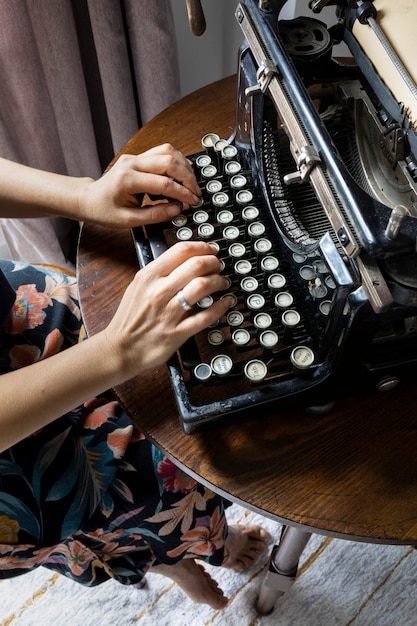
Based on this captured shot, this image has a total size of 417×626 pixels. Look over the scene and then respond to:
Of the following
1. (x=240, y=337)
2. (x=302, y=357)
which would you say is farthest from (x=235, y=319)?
(x=302, y=357)

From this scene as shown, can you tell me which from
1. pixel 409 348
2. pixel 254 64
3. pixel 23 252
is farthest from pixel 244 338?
pixel 23 252

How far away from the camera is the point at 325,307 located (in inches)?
36.9

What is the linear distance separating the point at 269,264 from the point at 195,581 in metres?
0.84

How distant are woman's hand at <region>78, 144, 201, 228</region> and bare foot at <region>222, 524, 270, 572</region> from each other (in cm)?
87

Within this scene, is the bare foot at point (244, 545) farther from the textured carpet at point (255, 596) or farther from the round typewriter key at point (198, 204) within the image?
the round typewriter key at point (198, 204)

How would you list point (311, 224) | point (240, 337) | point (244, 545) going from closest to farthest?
point (240, 337)
point (311, 224)
point (244, 545)

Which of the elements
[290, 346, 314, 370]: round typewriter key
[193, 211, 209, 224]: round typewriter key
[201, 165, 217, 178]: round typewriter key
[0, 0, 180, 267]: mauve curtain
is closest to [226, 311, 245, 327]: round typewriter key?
→ [290, 346, 314, 370]: round typewriter key

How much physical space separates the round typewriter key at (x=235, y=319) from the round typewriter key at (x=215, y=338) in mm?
30

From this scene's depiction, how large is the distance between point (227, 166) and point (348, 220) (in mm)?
433

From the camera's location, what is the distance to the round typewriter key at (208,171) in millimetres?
1196

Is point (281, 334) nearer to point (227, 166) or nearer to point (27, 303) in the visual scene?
point (227, 166)

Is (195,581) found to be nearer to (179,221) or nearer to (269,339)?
(269,339)

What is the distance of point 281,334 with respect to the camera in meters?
1.02

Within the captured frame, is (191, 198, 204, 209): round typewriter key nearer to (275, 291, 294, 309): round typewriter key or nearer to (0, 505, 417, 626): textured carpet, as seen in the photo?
(275, 291, 294, 309): round typewriter key
